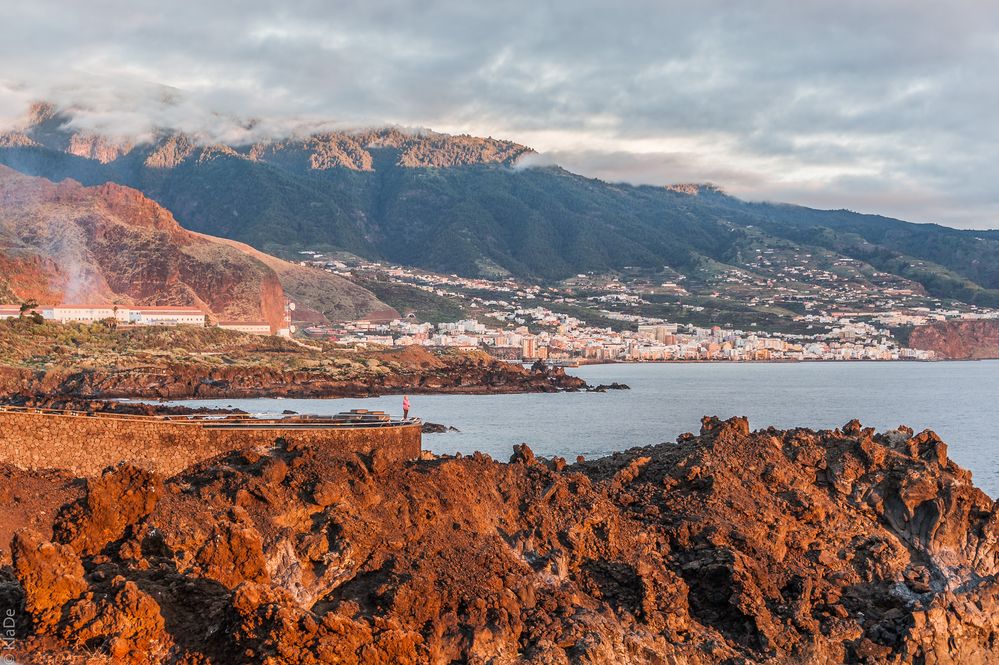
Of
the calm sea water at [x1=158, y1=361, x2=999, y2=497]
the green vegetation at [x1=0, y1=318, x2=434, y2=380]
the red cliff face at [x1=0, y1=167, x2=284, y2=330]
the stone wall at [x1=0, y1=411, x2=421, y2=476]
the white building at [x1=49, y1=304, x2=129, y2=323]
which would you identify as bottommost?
the calm sea water at [x1=158, y1=361, x2=999, y2=497]

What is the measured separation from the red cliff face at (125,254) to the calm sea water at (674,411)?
42533 millimetres

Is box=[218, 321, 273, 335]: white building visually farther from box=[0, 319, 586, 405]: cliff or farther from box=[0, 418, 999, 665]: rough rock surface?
box=[0, 418, 999, 665]: rough rock surface

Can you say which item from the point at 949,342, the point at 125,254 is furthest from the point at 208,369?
the point at 949,342

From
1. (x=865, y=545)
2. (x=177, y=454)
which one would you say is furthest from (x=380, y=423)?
(x=865, y=545)

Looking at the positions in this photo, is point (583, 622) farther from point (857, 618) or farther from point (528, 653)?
point (857, 618)

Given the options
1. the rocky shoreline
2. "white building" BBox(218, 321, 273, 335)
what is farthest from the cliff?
"white building" BBox(218, 321, 273, 335)

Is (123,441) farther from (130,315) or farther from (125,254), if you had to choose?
(125,254)

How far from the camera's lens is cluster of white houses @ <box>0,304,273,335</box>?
9094 cm

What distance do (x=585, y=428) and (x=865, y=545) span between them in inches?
1433

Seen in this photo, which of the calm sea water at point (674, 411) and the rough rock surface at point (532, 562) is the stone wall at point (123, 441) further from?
the calm sea water at point (674, 411)

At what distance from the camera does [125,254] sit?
126062mm

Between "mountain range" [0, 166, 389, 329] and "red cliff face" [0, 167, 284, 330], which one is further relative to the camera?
"red cliff face" [0, 167, 284, 330]

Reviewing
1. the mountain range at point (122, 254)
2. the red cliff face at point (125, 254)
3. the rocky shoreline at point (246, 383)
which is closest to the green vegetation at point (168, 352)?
the rocky shoreline at point (246, 383)

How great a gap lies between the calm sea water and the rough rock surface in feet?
41.9
